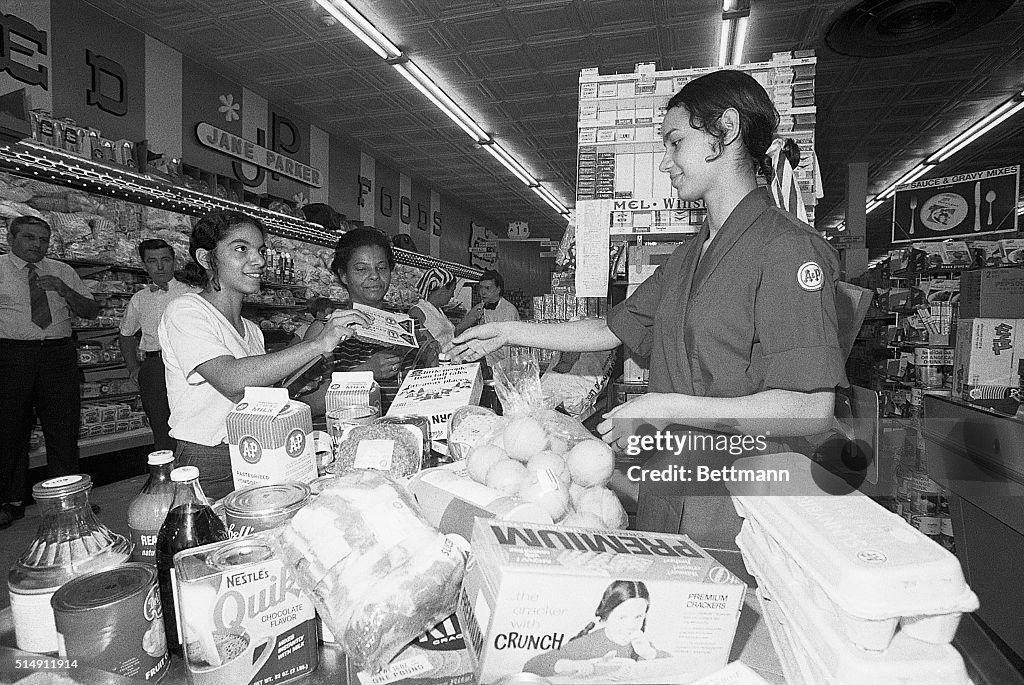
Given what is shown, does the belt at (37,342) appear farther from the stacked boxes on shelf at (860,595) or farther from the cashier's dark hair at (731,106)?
the stacked boxes on shelf at (860,595)

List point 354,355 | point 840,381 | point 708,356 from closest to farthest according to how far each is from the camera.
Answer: point 840,381 → point 708,356 → point 354,355

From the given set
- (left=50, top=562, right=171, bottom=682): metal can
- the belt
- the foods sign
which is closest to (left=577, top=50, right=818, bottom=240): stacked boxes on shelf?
(left=50, top=562, right=171, bottom=682): metal can

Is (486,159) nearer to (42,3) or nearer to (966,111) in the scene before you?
(42,3)

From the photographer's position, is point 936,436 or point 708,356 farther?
point 936,436

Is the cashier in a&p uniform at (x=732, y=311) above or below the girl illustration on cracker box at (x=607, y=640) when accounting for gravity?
above

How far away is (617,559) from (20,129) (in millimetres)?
5035

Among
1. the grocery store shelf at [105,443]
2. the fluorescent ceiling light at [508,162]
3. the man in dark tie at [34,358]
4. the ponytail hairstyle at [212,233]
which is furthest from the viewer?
the fluorescent ceiling light at [508,162]

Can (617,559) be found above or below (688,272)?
below

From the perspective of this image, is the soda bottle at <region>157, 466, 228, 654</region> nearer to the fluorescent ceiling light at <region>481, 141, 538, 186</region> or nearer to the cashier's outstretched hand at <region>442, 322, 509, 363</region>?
the cashier's outstretched hand at <region>442, 322, 509, 363</region>

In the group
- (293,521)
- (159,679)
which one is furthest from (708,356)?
(159,679)

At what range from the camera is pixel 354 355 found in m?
2.09

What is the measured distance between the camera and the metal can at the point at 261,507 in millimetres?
879

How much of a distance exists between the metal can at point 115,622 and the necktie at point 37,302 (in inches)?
165

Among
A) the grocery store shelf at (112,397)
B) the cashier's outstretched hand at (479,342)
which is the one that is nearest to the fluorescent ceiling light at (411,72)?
the grocery store shelf at (112,397)
